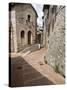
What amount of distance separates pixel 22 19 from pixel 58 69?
733 millimetres

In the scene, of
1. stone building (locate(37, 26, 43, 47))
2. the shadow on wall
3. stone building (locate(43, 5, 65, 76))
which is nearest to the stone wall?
stone building (locate(43, 5, 65, 76))

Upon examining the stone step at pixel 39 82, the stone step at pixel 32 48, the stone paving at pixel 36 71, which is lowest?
the stone step at pixel 39 82

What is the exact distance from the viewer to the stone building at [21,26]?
231cm

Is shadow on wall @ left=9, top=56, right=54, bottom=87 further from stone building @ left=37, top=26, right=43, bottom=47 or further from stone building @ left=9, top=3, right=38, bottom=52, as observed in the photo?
stone building @ left=37, top=26, right=43, bottom=47

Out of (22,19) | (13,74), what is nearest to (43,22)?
(22,19)

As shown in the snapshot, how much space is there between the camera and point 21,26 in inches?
93.7

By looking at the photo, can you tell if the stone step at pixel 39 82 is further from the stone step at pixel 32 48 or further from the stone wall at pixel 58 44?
the stone step at pixel 32 48

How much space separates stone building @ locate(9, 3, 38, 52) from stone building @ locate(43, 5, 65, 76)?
15 cm

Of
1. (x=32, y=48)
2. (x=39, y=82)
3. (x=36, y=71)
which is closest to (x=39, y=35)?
(x=32, y=48)

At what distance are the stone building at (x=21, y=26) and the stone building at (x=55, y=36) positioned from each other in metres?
0.15

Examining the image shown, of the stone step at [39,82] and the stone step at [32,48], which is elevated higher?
the stone step at [32,48]

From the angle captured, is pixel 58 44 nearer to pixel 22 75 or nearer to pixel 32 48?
pixel 32 48

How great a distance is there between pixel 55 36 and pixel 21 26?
1.41ft

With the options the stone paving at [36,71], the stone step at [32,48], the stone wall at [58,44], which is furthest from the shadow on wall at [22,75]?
the stone wall at [58,44]
